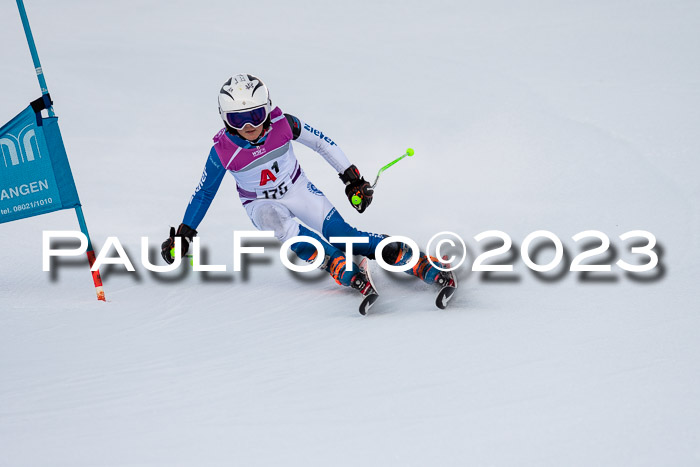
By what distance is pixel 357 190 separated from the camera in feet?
17.9

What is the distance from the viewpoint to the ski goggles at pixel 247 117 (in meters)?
5.06

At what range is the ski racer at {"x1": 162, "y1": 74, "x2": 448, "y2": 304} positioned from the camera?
200 inches

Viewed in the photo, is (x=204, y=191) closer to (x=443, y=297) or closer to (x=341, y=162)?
(x=341, y=162)

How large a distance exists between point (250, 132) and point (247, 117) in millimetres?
122

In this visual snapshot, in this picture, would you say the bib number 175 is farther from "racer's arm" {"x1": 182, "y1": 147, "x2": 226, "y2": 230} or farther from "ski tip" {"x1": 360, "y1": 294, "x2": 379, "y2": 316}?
"ski tip" {"x1": 360, "y1": 294, "x2": 379, "y2": 316}

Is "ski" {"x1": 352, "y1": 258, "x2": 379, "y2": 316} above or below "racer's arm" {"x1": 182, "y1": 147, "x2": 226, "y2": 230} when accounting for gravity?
below

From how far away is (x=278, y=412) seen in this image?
11.8 feet

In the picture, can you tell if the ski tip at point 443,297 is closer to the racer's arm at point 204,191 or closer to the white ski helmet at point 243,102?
the white ski helmet at point 243,102

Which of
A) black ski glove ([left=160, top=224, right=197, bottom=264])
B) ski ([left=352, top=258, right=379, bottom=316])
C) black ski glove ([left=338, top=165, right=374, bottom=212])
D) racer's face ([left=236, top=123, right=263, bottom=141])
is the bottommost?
ski ([left=352, top=258, right=379, bottom=316])

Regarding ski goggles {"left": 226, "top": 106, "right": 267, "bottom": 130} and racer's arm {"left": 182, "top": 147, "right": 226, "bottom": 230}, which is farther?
racer's arm {"left": 182, "top": 147, "right": 226, "bottom": 230}

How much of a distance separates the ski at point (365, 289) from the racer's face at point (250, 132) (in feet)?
3.41

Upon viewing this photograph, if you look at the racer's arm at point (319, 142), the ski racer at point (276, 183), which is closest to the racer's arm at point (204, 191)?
the ski racer at point (276, 183)

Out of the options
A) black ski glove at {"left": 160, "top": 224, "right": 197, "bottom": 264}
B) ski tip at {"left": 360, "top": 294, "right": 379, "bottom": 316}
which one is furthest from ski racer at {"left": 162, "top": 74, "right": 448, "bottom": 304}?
ski tip at {"left": 360, "top": 294, "right": 379, "bottom": 316}

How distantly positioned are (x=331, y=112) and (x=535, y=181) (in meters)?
3.20
